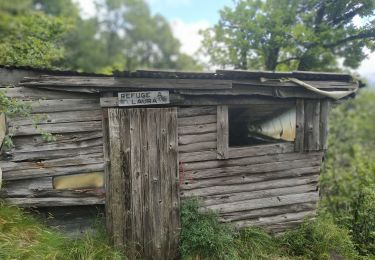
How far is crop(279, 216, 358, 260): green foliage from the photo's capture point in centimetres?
584

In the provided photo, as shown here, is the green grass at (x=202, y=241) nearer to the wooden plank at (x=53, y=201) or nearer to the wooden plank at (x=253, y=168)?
the wooden plank at (x=53, y=201)

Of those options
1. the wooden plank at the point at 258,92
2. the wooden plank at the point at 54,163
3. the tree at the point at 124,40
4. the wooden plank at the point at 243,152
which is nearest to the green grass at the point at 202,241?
the wooden plank at the point at 54,163

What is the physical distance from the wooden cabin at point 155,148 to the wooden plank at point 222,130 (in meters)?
0.02

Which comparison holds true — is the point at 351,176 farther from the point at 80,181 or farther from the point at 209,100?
the point at 80,181

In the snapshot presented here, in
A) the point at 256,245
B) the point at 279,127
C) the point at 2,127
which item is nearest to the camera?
the point at 2,127

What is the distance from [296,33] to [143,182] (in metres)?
6.44

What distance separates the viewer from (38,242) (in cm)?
419

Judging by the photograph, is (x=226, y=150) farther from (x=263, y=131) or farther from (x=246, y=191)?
(x=263, y=131)

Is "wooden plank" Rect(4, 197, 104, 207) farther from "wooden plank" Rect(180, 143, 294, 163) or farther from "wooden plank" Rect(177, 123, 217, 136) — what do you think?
"wooden plank" Rect(177, 123, 217, 136)

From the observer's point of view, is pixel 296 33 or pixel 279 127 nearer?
pixel 279 127

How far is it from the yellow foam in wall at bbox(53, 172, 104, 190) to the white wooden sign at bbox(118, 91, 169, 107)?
4.41 ft

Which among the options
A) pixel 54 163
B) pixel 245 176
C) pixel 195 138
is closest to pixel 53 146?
pixel 54 163

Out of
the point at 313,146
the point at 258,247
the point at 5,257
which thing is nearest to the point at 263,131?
the point at 313,146

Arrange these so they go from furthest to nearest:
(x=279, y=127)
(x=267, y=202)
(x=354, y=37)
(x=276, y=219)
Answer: (x=354, y=37) < (x=279, y=127) < (x=276, y=219) < (x=267, y=202)
